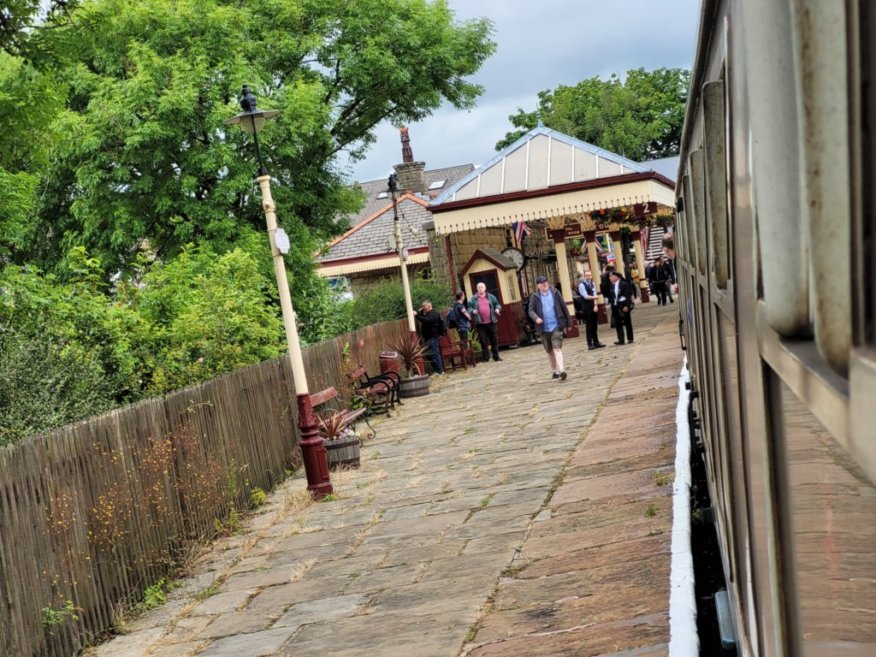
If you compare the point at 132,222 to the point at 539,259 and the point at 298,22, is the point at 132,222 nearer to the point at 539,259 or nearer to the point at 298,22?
the point at 298,22

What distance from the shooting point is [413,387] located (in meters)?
22.5

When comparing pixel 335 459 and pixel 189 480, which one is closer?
pixel 189 480

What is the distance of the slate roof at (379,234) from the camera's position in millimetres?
45969

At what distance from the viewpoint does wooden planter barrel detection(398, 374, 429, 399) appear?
22469mm

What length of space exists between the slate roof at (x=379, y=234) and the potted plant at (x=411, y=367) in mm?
19647

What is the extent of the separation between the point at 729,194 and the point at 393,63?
94.5ft

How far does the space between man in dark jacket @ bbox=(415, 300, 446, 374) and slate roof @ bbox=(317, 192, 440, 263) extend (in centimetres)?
1778

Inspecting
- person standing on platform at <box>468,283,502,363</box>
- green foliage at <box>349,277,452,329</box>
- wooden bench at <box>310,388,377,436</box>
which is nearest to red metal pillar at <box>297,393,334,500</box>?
wooden bench at <box>310,388,377,436</box>

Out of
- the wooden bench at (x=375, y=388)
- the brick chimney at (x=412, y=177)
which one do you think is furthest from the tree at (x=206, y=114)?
the brick chimney at (x=412, y=177)

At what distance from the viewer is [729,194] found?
2.49 meters

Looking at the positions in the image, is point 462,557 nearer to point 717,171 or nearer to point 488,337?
point 717,171

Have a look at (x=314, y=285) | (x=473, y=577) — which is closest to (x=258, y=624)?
(x=473, y=577)

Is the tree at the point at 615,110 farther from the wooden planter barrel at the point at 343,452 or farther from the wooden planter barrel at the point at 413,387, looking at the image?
the wooden planter barrel at the point at 343,452

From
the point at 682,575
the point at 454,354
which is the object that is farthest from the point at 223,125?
the point at 682,575
